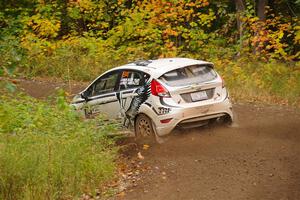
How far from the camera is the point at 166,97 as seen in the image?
10344mm

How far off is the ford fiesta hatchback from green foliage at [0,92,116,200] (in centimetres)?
92

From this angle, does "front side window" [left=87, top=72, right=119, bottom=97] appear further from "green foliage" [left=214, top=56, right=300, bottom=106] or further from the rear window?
"green foliage" [left=214, top=56, right=300, bottom=106]

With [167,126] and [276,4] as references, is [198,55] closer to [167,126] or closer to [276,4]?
[276,4]

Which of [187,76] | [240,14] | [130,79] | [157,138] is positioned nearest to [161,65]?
[187,76]

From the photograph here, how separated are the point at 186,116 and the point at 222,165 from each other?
148 centimetres

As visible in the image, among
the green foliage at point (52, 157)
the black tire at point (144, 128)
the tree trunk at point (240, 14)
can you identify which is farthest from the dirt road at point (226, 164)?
the tree trunk at point (240, 14)

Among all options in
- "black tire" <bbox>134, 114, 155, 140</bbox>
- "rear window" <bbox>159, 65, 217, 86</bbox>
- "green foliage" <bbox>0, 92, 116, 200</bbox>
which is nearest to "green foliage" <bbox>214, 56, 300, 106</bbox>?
"rear window" <bbox>159, 65, 217, 86</bbox>

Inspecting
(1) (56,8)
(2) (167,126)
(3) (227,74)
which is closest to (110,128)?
(2) (167,126)

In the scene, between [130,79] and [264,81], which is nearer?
[130,79]

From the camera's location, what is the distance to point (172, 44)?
2048cm

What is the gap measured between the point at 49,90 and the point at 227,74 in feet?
20.3

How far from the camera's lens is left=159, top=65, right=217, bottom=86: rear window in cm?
1052

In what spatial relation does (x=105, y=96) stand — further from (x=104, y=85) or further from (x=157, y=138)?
(x=157, y=138)

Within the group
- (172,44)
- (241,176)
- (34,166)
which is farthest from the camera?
(172,44)
